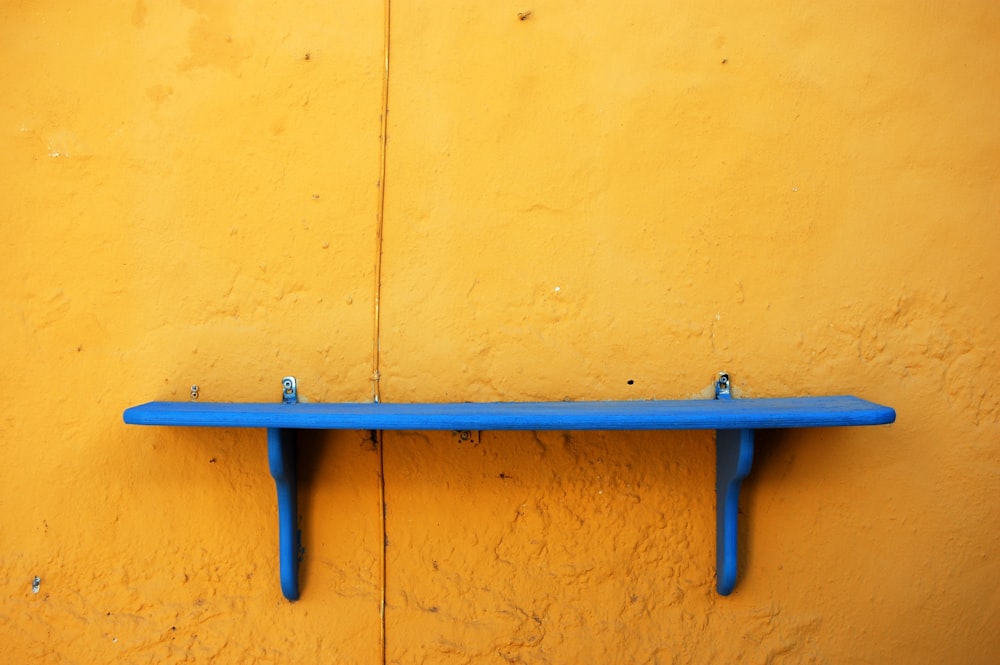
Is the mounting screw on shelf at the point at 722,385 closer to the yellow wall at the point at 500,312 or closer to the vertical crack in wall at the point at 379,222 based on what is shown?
the yellow wall at the point at 500,312

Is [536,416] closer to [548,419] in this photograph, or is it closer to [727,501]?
[548,419]

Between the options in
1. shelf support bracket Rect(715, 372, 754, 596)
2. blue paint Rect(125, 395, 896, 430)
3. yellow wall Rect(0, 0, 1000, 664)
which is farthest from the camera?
yellow wall Rect(0, 0, 1000, 664)

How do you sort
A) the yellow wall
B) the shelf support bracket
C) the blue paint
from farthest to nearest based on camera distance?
the yellow wall, the shelf support bracket, the blue paint

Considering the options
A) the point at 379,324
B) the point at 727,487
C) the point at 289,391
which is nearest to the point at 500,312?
the point at 379,324

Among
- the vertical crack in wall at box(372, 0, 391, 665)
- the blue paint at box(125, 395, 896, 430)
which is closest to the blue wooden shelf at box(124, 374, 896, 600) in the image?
the blue paint at box(125, 395, 896, 430)

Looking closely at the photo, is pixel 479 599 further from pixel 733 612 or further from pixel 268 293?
pixel 268 293

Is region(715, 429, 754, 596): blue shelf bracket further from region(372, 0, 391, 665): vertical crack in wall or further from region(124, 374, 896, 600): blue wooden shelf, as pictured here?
region(372, 0, 391, 665): vertical crack in wall

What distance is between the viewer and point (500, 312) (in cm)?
153

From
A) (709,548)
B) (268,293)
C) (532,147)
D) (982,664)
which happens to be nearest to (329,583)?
(268,293)

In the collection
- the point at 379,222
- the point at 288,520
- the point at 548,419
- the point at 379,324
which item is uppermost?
the point at 379,222

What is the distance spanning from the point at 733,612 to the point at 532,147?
108 centimetres

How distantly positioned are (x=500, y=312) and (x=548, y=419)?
13.0 inches

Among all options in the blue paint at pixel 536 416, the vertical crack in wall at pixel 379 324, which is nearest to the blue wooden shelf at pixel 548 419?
the blue paint at pixel 536 416

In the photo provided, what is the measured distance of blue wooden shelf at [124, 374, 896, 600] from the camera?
4.20ft
